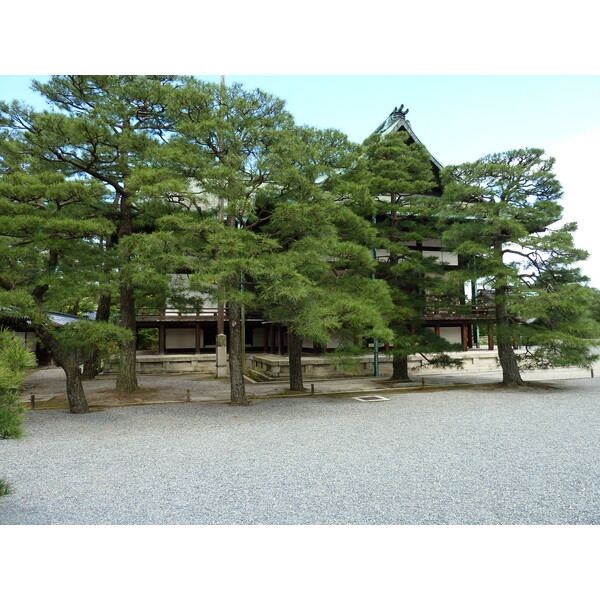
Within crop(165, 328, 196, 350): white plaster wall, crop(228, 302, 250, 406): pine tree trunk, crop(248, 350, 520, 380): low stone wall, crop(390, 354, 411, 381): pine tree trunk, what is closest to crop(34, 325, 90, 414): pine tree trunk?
crop(228, 302, 250, 406): pine tree trunk

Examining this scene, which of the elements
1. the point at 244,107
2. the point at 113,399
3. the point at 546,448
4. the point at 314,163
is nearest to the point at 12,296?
the point at 113,399

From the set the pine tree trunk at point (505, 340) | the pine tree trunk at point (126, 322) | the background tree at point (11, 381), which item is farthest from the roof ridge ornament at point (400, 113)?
the background tree at point (11, 381)

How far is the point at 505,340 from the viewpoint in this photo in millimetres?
11961

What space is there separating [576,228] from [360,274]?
629 centimetres

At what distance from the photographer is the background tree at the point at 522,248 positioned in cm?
1112

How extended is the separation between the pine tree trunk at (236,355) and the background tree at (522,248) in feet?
20.5

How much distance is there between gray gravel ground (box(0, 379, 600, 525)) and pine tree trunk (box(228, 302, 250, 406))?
63 cm

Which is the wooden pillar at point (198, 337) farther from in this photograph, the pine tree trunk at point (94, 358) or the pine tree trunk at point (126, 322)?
the pine tree trunk at point (126, 322)

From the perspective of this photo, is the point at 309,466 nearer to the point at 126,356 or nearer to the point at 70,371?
the point at 70,371

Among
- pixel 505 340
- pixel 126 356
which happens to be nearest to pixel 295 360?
pixel 126 356

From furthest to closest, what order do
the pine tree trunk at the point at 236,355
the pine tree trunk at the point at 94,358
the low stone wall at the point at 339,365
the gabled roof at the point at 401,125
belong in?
the gabled roof at the point at 401,125
the low stone wall at the point at 339,365
the pine tree trunk at the point at 94,358
the pine tree trunk at the point at 236,355

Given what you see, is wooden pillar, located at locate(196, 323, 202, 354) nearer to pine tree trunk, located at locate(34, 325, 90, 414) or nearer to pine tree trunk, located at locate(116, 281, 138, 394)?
pine tree trunk, located at locate(116, 281, 138, 394)

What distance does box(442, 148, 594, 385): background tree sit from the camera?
1112cm

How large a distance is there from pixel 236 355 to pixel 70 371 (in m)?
3.51
